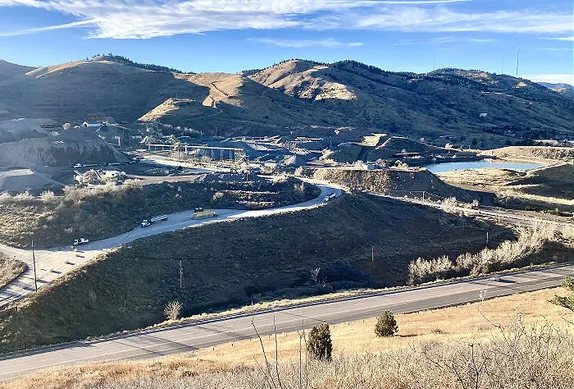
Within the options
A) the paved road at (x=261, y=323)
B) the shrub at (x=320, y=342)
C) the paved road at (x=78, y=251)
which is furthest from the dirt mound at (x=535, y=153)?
the shrub at (x=320, y=342)

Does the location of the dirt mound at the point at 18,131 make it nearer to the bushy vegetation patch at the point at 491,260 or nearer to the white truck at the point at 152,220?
the white truck at the point at 152,220

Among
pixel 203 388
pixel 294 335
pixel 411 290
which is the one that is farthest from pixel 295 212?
pixel 203 388

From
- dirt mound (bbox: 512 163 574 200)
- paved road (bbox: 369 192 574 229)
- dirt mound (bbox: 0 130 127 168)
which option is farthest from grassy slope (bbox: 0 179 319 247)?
dirt mound (bbox: 512 163 574 200)

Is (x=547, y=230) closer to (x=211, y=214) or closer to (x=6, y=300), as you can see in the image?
(x=211, y=214)

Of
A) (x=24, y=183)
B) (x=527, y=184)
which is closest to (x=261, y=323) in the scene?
(x=24, y=183)

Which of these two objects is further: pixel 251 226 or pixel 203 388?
pixel 251 226

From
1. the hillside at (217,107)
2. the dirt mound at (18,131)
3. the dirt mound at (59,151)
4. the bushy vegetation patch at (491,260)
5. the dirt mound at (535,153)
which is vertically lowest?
the bushy vegetation patch at (491,260)
